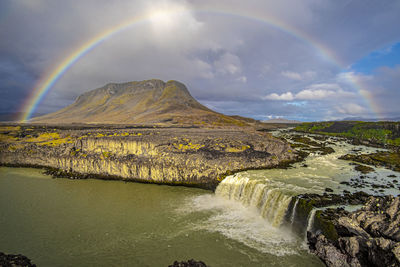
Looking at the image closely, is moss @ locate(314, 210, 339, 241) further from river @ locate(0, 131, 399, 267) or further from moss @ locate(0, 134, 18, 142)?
moss @ locate(0, 134, 18, 142)

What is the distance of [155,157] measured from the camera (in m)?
31.2

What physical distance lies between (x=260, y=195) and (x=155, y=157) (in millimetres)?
17616

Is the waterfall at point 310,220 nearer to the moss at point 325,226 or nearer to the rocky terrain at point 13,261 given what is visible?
the moss at point 325,226

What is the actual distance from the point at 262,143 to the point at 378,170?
18122 millimetres

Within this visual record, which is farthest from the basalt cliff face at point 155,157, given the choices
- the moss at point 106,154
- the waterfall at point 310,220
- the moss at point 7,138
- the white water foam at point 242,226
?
the waterfall at point 310,220

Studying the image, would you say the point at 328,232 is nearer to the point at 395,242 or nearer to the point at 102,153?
the point at 395,242

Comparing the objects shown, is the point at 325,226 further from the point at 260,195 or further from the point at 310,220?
the point at 260,195

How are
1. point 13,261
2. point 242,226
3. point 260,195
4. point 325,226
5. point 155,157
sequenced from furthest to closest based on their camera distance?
point 155,157 → point 260,195 → point 242,226 → point 325,226 → point 13,261

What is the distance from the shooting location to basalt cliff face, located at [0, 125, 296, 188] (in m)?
29.3

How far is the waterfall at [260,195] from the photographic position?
61.5ft

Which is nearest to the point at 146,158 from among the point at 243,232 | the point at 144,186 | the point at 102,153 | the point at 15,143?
the point at 144,186

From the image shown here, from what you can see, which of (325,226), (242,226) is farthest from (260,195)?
(325,226)

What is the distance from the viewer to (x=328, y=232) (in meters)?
14.4

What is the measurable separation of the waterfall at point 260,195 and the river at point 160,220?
4.0 inches
